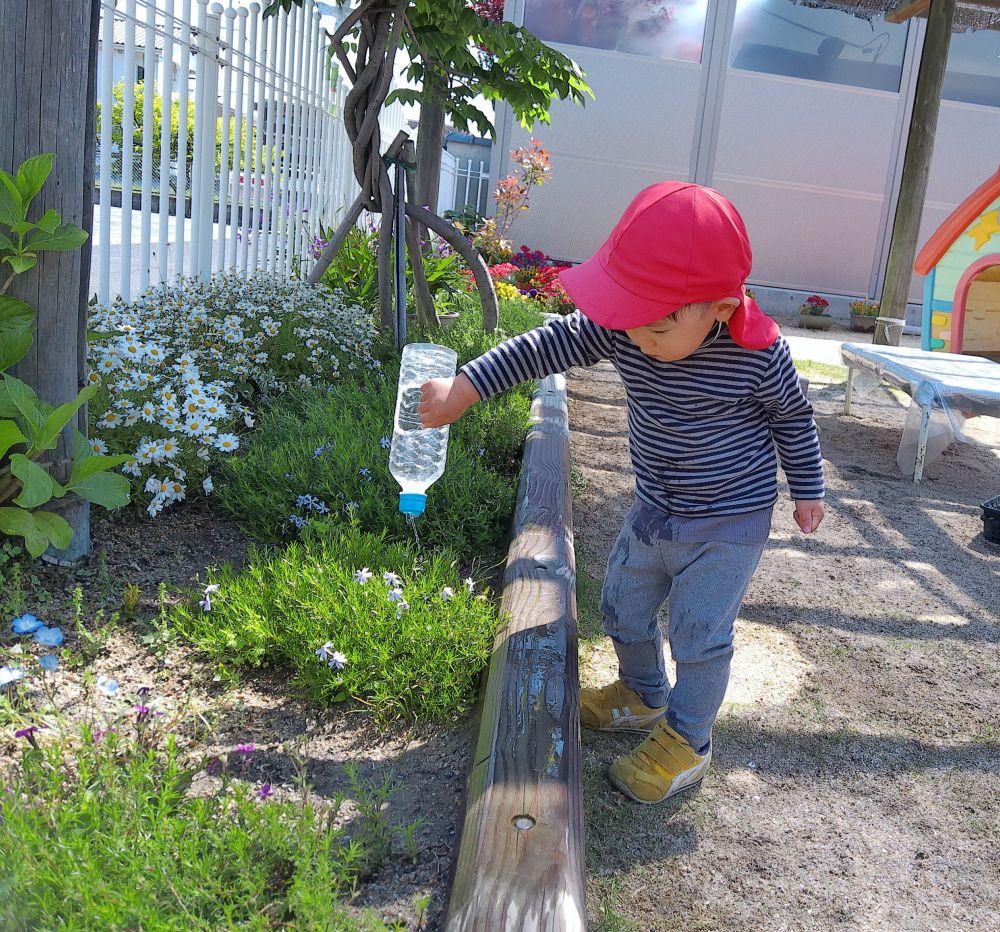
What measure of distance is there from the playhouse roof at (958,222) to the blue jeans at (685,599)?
589 cm

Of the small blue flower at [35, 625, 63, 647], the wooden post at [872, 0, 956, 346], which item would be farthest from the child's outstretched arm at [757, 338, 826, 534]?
the wooden post at [872, 0, 956, 346]

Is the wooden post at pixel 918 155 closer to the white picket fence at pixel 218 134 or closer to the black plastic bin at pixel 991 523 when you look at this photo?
the black plastic bin at pixel 991 523

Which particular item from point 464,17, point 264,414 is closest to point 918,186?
point 464,17

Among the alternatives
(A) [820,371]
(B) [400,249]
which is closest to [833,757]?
(B) [400,249]

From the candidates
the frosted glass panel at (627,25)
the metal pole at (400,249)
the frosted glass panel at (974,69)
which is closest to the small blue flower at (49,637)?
the metal pole at (400,249)

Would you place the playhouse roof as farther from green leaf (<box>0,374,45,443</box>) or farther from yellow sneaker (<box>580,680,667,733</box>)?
green leaf (<box>0,374,45,443</box>)

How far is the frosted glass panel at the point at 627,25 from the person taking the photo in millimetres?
13922

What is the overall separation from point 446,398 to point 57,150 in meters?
1.22

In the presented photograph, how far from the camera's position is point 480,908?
1.36 metres

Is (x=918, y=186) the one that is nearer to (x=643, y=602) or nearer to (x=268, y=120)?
(x=268, y=120)

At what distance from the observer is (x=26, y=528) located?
89.6 inches

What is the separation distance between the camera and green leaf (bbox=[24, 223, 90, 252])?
2295 millimetres

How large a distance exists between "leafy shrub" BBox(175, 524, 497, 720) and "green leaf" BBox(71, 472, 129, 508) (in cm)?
35

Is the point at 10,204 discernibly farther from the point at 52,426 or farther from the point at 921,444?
the point at 921,444
